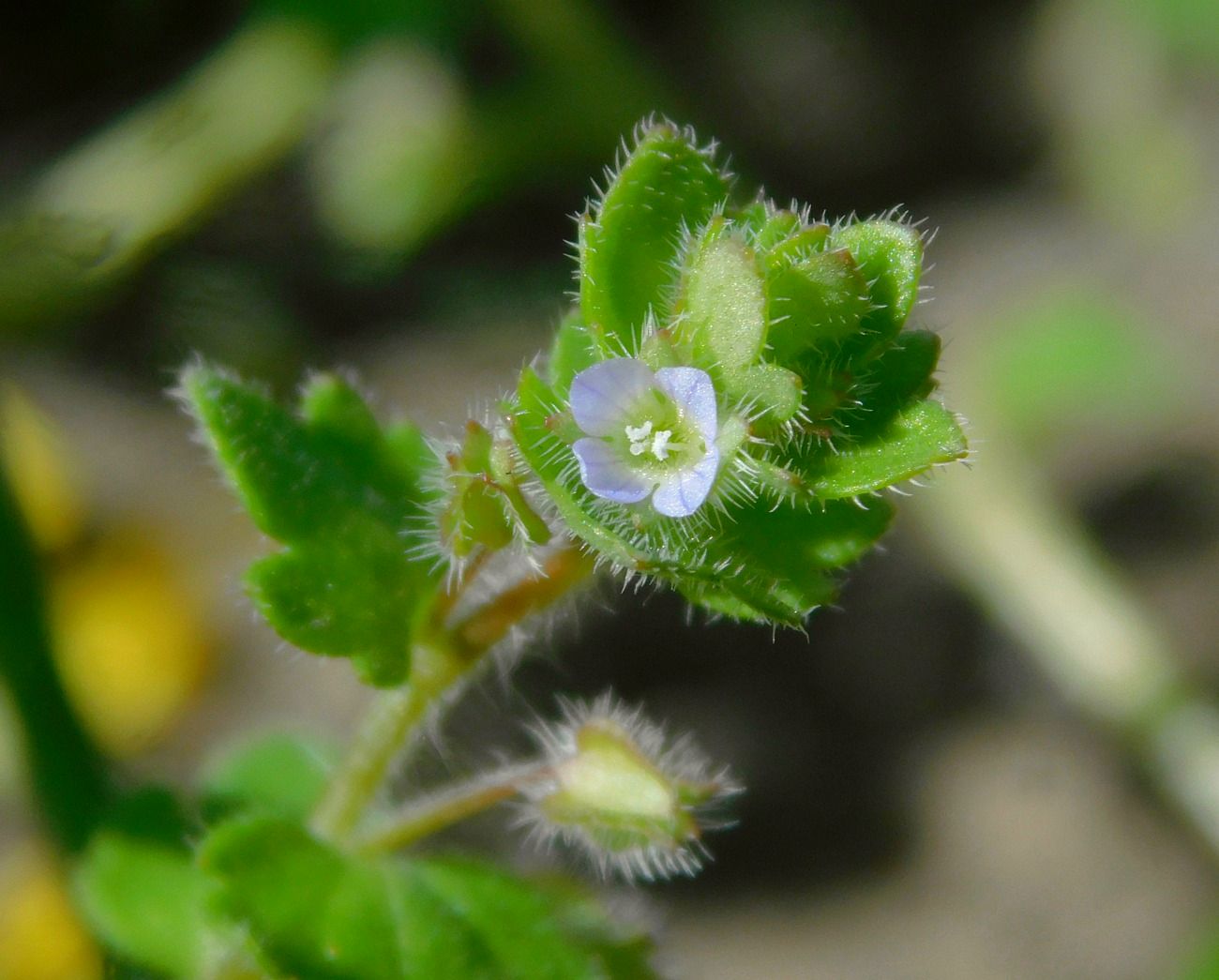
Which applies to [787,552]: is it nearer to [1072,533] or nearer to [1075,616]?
[1075,616]

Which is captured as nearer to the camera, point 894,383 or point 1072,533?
point 894,383

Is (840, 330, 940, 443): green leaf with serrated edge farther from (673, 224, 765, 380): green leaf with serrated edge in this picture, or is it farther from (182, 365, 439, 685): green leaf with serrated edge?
(182, 365, 439, 685): green leaf with serrated edge

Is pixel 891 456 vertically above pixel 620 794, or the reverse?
pixel 891 456

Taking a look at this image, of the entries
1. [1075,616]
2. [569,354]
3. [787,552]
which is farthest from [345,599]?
[1075,616]

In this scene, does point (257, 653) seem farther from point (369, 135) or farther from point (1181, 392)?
point (1181, 392)

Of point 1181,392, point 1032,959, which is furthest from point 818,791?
point 1181,392

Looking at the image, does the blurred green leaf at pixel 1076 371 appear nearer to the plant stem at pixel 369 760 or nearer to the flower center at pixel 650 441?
the plant stem at pixel 369 760
